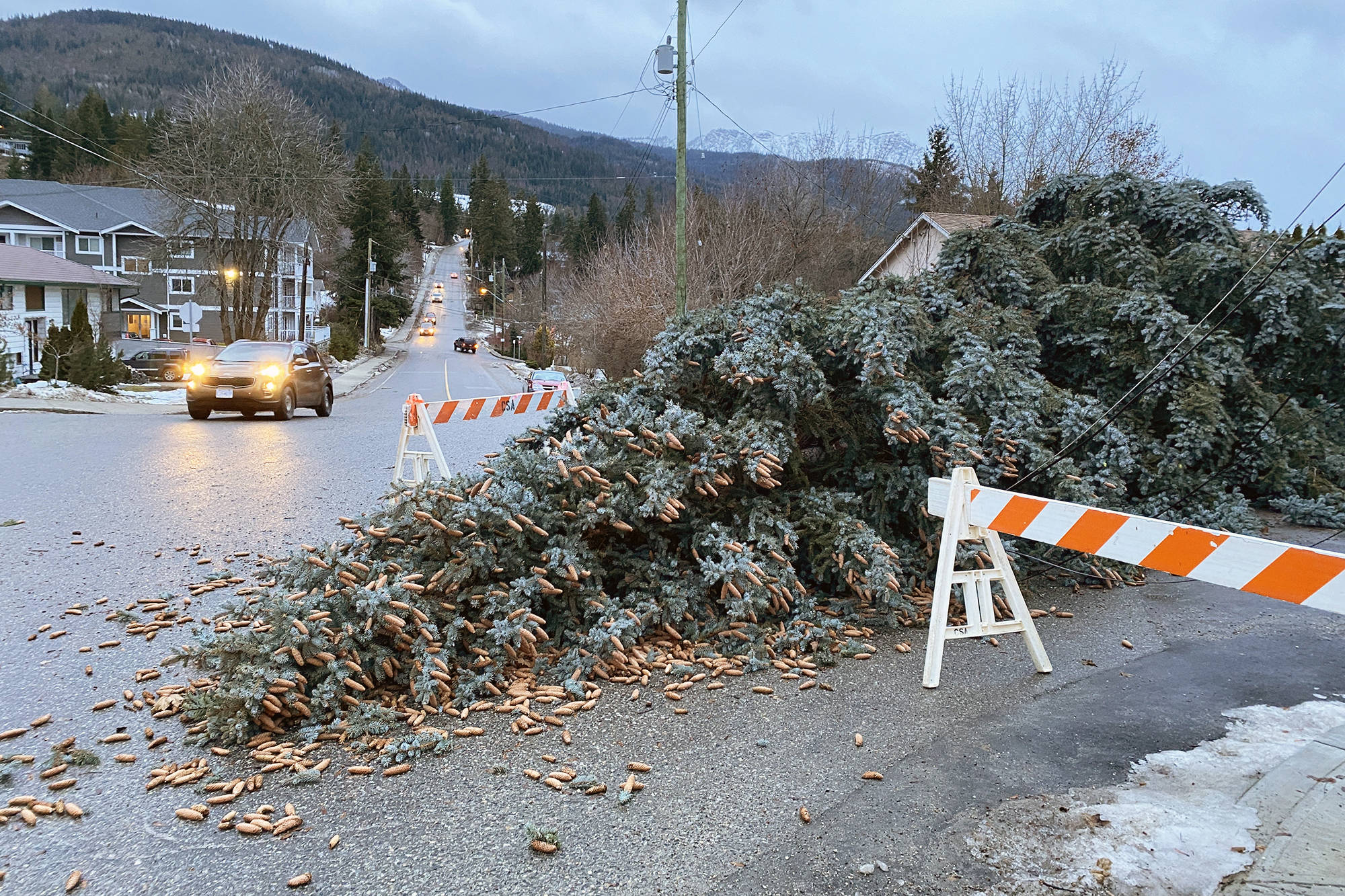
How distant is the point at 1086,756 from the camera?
12.3 ft

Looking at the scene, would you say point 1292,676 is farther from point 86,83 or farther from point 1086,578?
point 86,83

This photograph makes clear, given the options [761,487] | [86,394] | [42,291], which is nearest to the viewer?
[761,487]

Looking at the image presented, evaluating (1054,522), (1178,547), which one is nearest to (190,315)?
(1054,522)

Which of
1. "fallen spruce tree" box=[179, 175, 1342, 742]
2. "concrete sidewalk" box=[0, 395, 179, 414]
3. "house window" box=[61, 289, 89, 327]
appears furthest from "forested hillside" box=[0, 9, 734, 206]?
"fallen spruce tree" box=[179, 175, 1342, 742]

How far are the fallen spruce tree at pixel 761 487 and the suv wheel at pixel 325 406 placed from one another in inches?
580

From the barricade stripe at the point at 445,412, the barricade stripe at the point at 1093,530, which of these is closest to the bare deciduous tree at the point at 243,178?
the barricade stripe at the point at 445,412

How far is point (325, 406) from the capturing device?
1984 cm

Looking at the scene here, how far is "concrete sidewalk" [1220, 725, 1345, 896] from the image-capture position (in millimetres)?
2812

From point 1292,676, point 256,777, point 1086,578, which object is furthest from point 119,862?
point 1086,578

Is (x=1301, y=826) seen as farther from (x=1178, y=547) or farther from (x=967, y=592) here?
(x=967, y=592)

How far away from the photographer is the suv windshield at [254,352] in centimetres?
1822

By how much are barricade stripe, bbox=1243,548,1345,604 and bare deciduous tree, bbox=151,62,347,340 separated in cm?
3790

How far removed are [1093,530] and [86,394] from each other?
79.7 ft

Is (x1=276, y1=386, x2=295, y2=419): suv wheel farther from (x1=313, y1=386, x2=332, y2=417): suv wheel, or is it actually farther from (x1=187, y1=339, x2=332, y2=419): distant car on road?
(x1=313, y1=386, x2=332, y2=417): suv wheel
